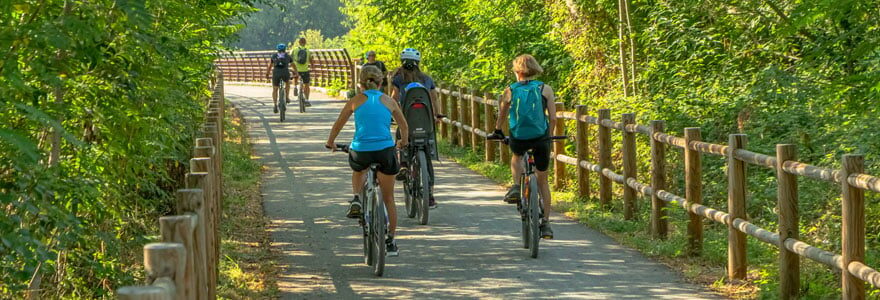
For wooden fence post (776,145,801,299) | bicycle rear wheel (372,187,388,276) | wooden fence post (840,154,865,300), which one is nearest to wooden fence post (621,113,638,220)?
bicycle rear wheel (372,187,388,276)

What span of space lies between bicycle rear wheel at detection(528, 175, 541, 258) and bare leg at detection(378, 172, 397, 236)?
1068 millimetres

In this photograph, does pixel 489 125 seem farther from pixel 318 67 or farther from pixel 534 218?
pixel 318 67

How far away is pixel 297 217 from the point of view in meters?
12.6

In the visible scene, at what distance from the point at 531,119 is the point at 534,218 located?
0.83 m

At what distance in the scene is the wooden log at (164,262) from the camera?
398 centimetres

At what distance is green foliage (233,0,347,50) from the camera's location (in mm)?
111250

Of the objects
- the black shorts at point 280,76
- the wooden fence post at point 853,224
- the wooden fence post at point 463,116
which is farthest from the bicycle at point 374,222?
the black shorts at point 280,76

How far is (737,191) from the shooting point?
9.12m

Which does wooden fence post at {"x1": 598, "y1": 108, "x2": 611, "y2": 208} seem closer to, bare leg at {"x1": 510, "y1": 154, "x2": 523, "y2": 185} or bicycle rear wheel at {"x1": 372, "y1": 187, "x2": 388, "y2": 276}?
bare leg at {"x1": 510, "y1": 154, "x2": 523, "y2": 185}

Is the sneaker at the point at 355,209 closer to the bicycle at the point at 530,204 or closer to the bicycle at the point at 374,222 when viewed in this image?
the bicycle at the point at 374,222

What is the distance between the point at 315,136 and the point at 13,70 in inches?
682

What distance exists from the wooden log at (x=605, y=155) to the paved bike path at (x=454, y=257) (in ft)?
3.21

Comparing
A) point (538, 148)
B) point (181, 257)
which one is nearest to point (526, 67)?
point (538, 148)

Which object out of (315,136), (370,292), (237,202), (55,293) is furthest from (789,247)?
(315,136)
